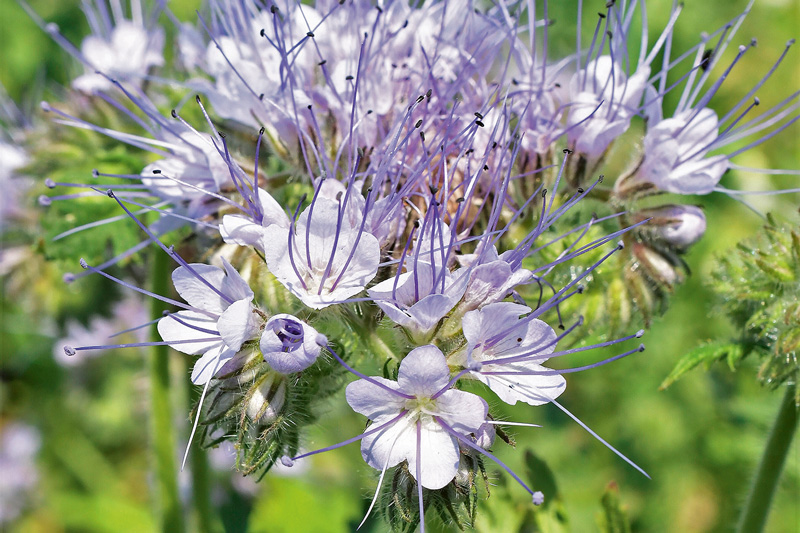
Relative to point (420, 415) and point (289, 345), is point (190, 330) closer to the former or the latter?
point (289, 345)

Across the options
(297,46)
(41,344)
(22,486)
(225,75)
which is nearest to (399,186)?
(297,46)

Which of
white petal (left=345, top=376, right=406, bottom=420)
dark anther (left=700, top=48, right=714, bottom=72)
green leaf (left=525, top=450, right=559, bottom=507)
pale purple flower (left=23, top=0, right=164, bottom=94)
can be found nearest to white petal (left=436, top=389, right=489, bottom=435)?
white petal (left=345, top=376, right=406, bottom=420)

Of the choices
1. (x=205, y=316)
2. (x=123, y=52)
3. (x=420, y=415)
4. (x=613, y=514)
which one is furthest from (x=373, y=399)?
(x=123, y=52)

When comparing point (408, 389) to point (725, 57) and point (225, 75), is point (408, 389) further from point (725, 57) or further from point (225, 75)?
point (725, 57)

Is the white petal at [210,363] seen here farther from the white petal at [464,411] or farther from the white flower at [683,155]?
the white flower at [683,155]

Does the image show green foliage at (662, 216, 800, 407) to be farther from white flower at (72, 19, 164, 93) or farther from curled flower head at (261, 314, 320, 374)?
white flower at (72, 19, 164, 93)

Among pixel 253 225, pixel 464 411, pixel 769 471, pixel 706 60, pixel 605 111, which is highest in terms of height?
pixel 706 60

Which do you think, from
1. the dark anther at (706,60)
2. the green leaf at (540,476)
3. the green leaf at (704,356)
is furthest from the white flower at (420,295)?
the dark anther at (706,60)
